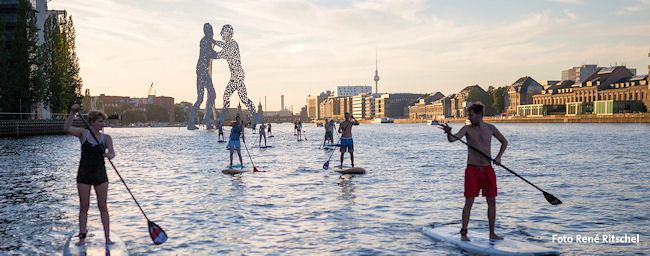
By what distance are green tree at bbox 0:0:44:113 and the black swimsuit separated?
55.8 meters

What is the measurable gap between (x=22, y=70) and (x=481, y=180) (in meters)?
60.3

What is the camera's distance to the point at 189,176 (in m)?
19.5

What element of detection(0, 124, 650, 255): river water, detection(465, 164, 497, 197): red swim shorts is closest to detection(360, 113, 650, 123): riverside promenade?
detection(0, 124, 650, 255): river water

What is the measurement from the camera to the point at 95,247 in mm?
8469

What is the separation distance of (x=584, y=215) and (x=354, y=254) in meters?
5.97

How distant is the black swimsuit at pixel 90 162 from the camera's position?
7.81 m

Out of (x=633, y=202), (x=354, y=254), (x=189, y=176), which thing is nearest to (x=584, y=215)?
(x=633, y=202)

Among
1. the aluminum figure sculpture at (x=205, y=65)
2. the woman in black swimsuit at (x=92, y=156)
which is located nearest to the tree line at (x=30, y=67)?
the aluminum figure sculpture at (x=205, y=65)

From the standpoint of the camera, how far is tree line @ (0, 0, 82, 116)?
56.4m

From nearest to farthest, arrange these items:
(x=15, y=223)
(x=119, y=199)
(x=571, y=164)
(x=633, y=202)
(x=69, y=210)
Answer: (x=15, y=223), (x=69, y=210), (x=633, y=202), (x=119, y=199), (x=571, y=164)

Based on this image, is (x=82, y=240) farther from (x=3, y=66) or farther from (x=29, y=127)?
(x=29, y=127)

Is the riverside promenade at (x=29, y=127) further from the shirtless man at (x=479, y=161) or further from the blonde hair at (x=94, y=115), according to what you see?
the shirtless man at (x=479, y=161)

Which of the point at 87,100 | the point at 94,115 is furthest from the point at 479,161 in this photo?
the point at 87,100

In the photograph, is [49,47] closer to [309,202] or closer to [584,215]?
[309,202]
